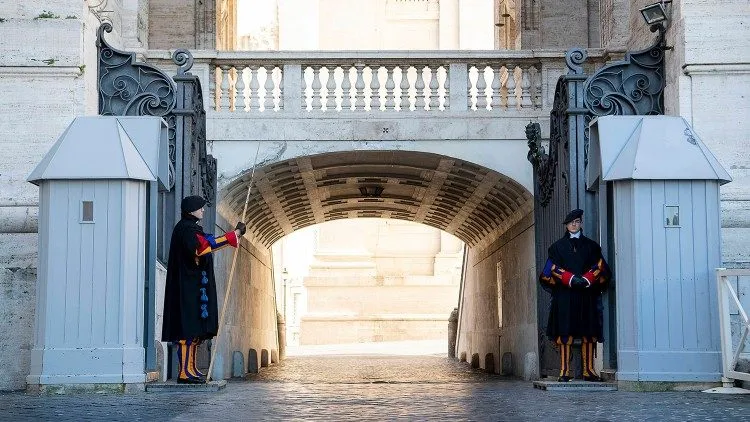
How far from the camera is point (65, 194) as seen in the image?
11.8 metres

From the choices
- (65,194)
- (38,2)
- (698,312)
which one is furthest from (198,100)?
(698,312)

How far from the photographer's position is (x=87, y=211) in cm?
1173

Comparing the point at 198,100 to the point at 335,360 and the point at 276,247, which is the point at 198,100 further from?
the point at 276,247

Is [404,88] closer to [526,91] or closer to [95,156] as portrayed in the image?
[526,91]

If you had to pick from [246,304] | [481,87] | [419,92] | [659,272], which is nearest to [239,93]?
[419,92]

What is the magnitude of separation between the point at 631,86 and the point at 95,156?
5700 mm

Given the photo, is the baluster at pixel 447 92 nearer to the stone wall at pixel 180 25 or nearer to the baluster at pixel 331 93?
the baluster at pixel 331 93

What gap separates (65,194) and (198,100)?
314 cm

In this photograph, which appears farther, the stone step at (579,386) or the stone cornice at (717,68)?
the stone cornice at (717,68)

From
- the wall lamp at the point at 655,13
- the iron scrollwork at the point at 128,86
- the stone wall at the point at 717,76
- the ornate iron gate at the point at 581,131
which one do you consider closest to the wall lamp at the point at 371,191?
the ornate iron gate at the point at 581,131

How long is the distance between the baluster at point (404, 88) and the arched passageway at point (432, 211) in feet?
2.07

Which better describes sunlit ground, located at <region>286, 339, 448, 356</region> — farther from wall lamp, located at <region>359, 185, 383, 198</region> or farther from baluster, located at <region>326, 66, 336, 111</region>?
baluster, located at <region>326, 66, 336, 111</region>

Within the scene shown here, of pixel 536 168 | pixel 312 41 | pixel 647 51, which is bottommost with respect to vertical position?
pixel 536 168

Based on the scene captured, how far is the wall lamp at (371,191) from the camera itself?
23.3 meters
